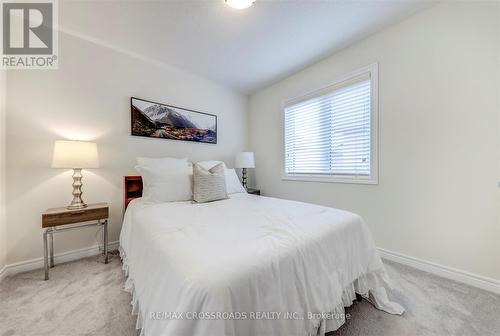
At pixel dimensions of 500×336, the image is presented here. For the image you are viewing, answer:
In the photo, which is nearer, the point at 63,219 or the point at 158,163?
the point at 63,219

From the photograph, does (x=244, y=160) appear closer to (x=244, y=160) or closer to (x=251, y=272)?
(x=244, y=160)

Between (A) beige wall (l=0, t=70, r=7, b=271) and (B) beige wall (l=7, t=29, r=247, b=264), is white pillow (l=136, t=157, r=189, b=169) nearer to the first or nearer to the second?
(B) beige wall (l=7, t=29, r=247, b=264)

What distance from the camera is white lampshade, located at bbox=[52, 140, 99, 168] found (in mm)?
1810

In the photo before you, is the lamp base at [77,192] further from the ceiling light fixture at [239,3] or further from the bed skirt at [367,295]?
the ceiling light fixture at [239,3]

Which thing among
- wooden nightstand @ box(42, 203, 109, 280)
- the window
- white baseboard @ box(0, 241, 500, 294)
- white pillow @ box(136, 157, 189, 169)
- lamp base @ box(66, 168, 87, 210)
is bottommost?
white baseboard @ box(0, 241, 500, 294)

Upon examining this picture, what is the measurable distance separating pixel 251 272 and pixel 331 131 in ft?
7.63

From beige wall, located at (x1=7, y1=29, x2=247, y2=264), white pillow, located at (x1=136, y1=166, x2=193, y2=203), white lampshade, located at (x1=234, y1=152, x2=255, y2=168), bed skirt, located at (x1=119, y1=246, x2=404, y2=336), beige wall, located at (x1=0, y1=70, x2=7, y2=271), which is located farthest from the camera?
white lampshade, located at (x1=234, y1=152, x2=255, y2=168)

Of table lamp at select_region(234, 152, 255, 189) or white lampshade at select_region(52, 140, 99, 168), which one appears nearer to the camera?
white lampshade at select_region(52, 140, 99, 168)

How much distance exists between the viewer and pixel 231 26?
6.59 feet

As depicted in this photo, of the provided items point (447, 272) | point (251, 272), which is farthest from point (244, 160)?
point (447, 272)

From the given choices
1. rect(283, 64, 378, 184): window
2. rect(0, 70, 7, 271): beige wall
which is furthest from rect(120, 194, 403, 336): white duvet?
rect(0, 70, 7, 271): beige wall

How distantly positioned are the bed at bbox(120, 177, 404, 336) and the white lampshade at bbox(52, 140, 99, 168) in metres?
0.94

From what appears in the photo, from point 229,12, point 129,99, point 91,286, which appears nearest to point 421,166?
point 229,12

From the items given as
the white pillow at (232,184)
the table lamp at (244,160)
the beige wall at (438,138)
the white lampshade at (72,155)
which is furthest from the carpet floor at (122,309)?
the table lamp at (244,160)
